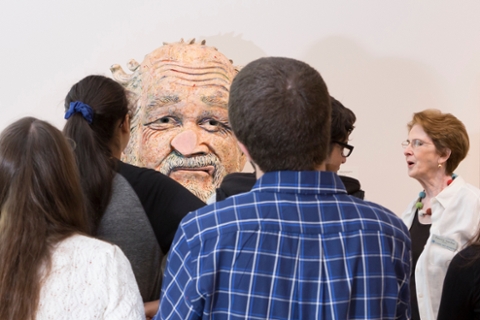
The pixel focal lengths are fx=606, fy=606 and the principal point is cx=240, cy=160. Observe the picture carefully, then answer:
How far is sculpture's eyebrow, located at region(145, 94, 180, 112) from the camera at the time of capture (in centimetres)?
250

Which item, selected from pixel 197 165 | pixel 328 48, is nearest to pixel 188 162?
pixel 197 165

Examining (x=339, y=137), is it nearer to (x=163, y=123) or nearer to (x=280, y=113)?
(x=280, y=113)

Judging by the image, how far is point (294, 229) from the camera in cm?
94

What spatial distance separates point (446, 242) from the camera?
6.77 ft

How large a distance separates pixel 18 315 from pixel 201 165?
58.3 inches

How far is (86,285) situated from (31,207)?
168mm

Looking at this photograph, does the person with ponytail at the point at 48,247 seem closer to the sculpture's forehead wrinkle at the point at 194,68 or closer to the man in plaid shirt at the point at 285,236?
the man in plaid shirt at the point at 285,236

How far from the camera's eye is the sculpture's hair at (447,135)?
7.43ft

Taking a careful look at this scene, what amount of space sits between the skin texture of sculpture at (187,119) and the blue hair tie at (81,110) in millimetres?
1096

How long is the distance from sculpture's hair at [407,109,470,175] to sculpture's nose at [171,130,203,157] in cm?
89

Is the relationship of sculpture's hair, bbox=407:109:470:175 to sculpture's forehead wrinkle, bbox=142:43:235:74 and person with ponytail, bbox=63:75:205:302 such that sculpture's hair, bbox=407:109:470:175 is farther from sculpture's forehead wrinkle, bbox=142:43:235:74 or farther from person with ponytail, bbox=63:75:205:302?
person with ponytail, bbox=63:75:205:302

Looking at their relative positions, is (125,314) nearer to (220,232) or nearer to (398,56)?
(220,232)

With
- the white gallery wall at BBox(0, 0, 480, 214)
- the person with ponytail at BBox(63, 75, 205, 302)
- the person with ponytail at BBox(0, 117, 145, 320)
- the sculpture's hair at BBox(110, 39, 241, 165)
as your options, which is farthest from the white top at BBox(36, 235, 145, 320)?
the white gallery wall at BBox(0, 0, 480, 214)

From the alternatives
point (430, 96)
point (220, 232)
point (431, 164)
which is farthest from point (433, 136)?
point (220, 232)
